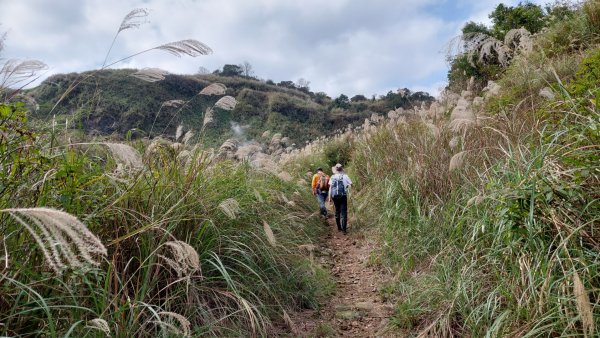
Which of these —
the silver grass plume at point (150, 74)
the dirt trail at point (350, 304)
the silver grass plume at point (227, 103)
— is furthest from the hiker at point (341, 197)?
the silver grass plume at point (150, 74)

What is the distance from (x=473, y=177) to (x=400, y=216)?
1.31 meters

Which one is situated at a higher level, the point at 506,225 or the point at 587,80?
the point at 587,80

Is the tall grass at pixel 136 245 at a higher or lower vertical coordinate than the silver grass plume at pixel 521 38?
lower

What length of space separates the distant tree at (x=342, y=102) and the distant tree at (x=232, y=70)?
644 inches

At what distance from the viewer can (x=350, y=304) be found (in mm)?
4605

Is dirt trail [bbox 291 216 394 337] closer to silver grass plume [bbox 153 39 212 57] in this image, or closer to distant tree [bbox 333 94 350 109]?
silver grass plume [bbox 153 39 212 57]

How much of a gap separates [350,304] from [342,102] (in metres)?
45.2

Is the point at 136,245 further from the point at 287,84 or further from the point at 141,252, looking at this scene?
the point at 287,84

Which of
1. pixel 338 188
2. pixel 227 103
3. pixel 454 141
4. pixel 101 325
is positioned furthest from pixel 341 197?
pixel 101 325

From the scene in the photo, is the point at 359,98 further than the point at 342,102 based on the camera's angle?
Yes

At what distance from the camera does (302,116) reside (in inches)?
1635

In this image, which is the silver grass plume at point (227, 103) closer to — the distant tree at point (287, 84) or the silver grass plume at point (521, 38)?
the silver grass plume at point (521, 38)

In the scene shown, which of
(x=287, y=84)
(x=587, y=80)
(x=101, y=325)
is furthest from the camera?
(x=287, y=84)

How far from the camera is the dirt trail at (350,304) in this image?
154 inches
